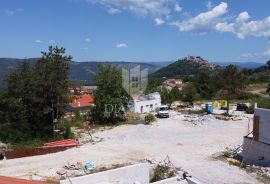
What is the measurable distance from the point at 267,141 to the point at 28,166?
14.6 metres

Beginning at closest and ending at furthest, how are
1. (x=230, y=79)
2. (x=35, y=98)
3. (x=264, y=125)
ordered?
(x=264, y=125) → (x=35, y=98) → (x=230, y=79)

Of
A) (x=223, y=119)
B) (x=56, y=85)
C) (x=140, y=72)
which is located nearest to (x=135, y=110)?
(x=140, y=72)

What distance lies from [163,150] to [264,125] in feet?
23.2

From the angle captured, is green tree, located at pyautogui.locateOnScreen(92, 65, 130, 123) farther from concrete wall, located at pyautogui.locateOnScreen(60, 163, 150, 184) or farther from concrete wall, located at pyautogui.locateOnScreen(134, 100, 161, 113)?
concrete wall, located at pyautogui.locateOnScreen(60, 163, 150, 184)

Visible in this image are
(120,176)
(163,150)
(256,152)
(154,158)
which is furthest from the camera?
(163,150)

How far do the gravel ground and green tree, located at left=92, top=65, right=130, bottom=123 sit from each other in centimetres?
299

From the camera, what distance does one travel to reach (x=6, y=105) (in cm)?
2714

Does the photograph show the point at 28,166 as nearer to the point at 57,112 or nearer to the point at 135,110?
the point at 57,112

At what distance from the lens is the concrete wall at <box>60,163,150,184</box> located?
47.5 feet

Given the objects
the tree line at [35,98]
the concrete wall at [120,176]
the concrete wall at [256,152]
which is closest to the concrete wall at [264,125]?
the concrete wall at [256,152]

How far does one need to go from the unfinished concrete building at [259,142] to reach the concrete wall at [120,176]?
844 centimetres

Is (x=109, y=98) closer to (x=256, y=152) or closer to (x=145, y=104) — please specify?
(x=145, y=104)

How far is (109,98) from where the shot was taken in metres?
35.1

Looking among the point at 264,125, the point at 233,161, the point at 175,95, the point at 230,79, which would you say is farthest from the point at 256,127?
the point at 175,95
